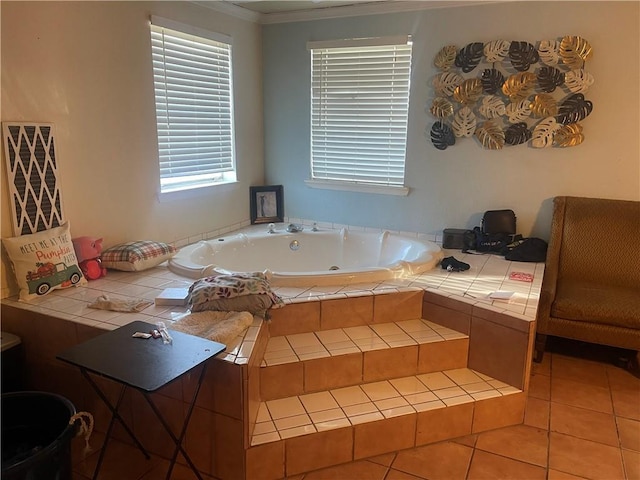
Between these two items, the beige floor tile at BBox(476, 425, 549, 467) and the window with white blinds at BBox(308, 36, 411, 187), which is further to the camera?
the window with white blinds at BBox(308, 36, 411, 187)

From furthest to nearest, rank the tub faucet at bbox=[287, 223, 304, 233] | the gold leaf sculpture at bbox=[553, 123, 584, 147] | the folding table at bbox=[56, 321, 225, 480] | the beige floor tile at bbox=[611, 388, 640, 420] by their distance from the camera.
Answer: the tub faucet at bbox=[287, 223, 304, 233]
the gold leaf sculpture at bbox=[553, 123, 584, 147]
the beige floor tile at bbox=[611, 388, 640, 420]
the folding table at bbox=[56, 321, 225, 480]

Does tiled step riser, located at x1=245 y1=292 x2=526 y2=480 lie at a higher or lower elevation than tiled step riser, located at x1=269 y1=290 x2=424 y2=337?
lower

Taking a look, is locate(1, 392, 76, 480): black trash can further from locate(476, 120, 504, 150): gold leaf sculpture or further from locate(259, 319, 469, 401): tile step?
locate(476, 120, 504, 150): gold leaf sculpture

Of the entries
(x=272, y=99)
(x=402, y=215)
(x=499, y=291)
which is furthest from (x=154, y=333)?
(x=272, y=99)

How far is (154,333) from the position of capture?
180cm

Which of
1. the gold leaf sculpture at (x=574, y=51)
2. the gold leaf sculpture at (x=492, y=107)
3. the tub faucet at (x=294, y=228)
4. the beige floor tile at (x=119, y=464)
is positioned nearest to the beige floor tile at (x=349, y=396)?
the beige floor tile at (x=119, y=464)

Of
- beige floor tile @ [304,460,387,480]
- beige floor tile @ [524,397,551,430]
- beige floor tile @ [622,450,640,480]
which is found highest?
beige floor tile @ [524,397,551,430]

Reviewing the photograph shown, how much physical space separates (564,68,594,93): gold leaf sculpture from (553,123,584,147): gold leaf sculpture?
0.22 metres

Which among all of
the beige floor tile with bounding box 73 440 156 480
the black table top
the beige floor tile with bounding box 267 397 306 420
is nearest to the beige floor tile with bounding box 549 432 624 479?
the beige floor tile with bounding box 267 397 306 420

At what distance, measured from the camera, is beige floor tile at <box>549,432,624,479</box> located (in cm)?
200

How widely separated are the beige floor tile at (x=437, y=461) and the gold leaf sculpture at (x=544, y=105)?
213cm

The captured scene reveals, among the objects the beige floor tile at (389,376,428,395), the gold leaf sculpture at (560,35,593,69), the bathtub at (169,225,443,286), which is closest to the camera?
the beige floor tile at (389,376,428,395)

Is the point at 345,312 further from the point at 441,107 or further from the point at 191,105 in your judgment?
the point at 191,105

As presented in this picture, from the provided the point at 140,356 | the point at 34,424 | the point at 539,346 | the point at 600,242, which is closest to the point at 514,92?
the point at 600,242
